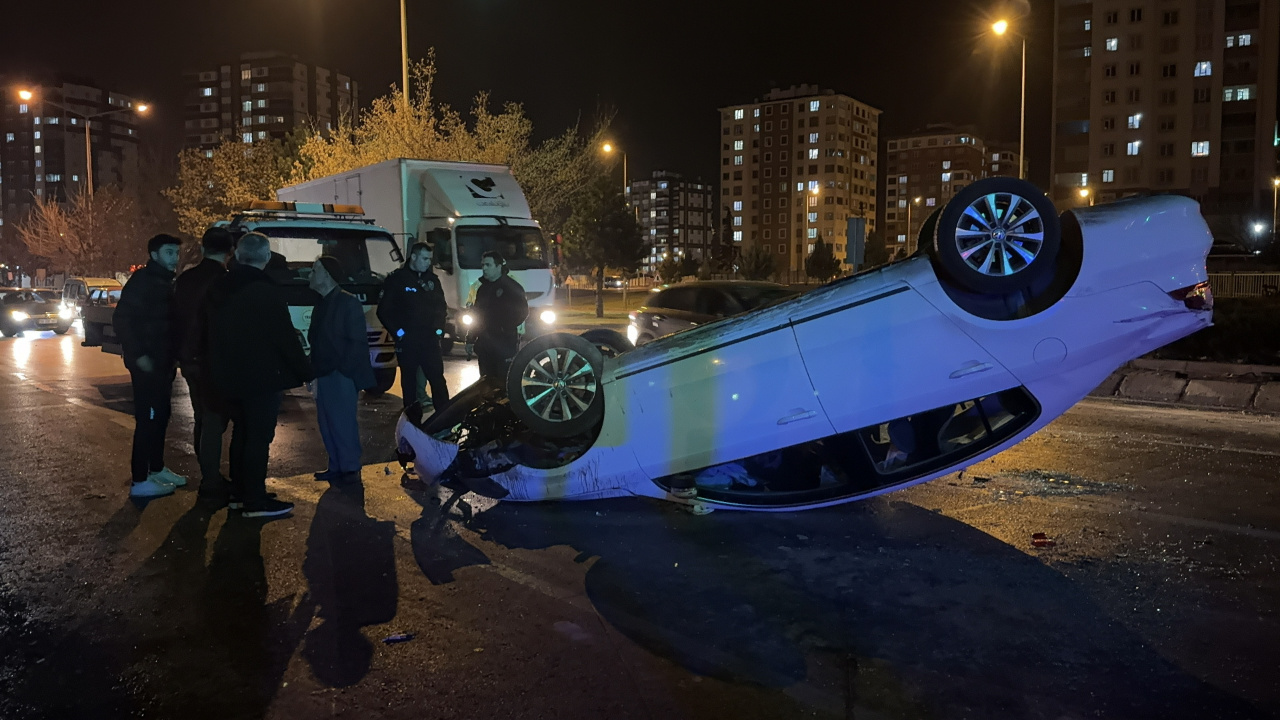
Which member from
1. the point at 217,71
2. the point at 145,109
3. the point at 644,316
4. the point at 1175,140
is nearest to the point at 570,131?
the point at 145,109

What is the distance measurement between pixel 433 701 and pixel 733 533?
8.19ft

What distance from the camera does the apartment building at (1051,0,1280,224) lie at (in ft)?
257

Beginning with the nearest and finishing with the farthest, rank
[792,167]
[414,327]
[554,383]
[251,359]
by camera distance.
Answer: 1. [554,383]
2. [251,359]
3. [414,327]
4. [792,167]

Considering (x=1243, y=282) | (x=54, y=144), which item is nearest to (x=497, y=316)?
(x=1243, y=282)

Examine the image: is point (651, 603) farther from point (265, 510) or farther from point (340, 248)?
point (340, 248)

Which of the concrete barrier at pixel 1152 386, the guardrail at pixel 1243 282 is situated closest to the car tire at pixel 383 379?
the concrete barrier at pixel 1152 386

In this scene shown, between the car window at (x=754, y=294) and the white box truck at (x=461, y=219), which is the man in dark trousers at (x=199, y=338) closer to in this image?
the car window at (x=754, y=294)

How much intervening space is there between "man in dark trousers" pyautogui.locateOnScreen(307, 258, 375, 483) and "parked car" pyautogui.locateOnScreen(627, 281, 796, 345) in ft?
17.1

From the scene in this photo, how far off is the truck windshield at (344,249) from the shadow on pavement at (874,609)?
692 cm

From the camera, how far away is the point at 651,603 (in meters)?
4.29

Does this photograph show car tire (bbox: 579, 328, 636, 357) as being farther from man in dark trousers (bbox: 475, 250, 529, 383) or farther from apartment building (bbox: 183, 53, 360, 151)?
apartment building (bbox: 183, 53, 360, 151)

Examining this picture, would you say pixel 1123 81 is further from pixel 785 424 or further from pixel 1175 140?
pixel 785 424

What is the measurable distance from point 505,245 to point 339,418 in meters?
10.6

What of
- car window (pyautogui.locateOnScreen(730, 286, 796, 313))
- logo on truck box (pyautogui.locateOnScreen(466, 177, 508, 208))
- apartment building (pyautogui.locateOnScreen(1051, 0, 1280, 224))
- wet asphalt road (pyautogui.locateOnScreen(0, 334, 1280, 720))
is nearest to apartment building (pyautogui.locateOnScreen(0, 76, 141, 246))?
apartment building (pyautogui.locateOnScreen(1051, 0, 1280, 224))
